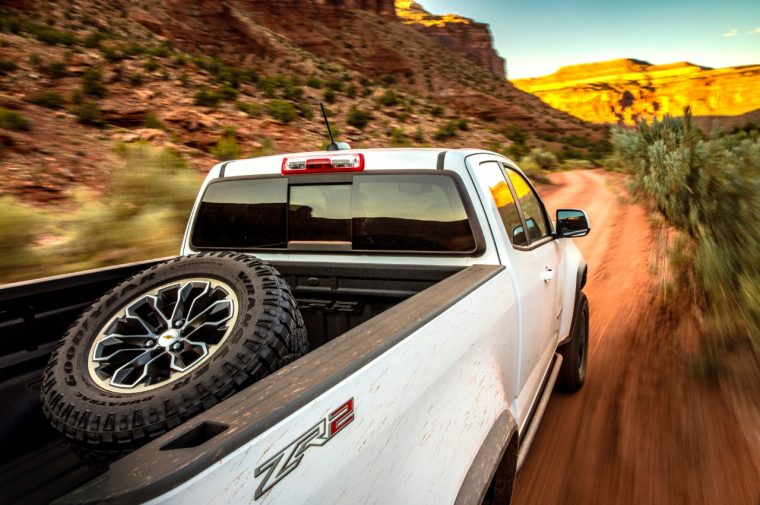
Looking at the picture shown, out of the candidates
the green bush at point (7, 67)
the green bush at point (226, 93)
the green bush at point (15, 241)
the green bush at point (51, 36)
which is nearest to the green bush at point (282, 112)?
the green bush at point (226, 93)

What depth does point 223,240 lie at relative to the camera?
305 centimetres

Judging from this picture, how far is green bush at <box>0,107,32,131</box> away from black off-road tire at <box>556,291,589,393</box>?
46.8ft

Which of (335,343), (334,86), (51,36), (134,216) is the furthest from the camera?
(334,86)

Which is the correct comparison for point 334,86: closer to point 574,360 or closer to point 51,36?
point 51,36

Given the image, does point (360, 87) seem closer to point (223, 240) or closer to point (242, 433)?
point (223, 240)

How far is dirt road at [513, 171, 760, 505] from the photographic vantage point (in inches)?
108

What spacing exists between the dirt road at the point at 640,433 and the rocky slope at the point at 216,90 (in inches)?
426

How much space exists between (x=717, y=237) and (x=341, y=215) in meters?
3.53

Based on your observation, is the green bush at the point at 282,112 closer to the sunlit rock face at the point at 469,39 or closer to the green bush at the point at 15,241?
the green bush at the point at 15,241

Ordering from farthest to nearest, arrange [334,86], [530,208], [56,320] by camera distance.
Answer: [334,86]
[530,208]
[56,320]

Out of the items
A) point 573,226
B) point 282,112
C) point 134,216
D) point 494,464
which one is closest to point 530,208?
point 573,226

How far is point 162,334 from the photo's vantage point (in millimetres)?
1925

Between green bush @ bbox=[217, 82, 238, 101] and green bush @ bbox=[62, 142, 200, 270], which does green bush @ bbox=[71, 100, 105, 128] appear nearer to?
green bush @ bbox=[217, 82, 238, 101]

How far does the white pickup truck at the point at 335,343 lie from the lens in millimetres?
962
